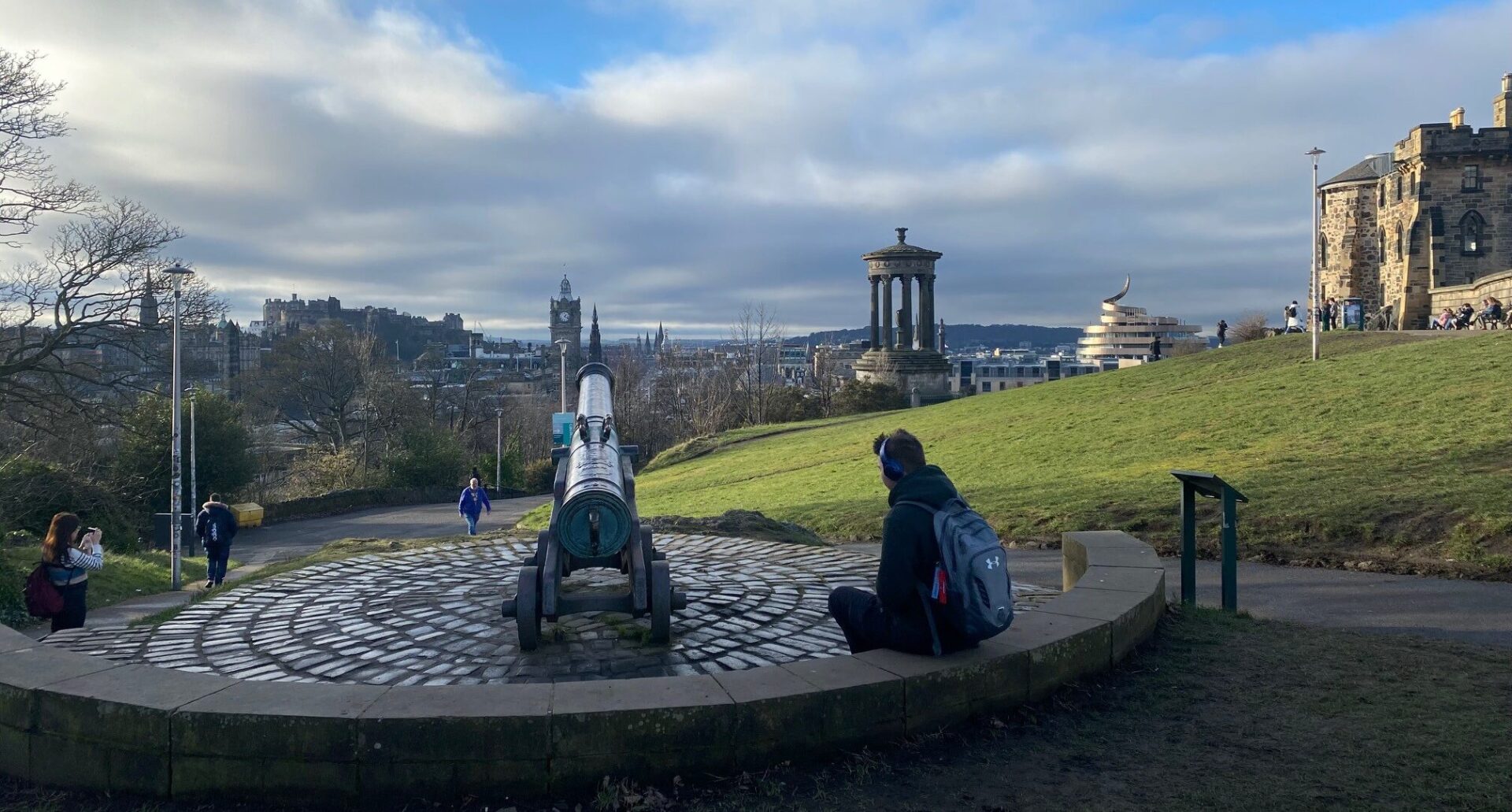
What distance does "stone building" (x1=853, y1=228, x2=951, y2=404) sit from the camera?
55344 mm

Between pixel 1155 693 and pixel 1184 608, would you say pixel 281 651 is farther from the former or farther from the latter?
pixel 1184 608

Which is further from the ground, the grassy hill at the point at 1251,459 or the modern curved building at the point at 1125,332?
the modern curved building at the point at 1125,332

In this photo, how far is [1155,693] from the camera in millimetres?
4789

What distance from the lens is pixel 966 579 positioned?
13.9 feet

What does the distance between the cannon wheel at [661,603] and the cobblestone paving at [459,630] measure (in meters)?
0.12

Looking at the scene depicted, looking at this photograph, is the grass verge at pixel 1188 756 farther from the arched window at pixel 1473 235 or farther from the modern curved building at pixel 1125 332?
the modern curved building at pixel 1125 332

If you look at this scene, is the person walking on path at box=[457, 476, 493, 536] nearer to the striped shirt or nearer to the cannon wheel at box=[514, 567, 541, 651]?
the striped shirt

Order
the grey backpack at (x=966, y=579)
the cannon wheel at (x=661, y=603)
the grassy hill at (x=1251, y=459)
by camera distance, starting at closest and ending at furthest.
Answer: the grey backpack at (x=966, y=579) → the cannon wheel at (x=661, y=603) → the grassy hill at (x=1251, y=459)

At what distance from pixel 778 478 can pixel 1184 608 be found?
1865 cm

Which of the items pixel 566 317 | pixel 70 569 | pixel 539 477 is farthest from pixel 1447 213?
pixel 566 317

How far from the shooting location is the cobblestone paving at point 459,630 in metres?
5.53

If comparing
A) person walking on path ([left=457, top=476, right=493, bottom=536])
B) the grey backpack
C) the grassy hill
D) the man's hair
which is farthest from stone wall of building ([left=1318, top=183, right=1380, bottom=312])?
the grey backpack

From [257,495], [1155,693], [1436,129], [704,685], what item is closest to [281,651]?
[704,685]

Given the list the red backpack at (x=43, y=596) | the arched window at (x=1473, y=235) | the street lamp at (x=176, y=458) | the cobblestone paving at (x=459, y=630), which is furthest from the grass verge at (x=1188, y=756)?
the arched window at (x=1473, y=235)
